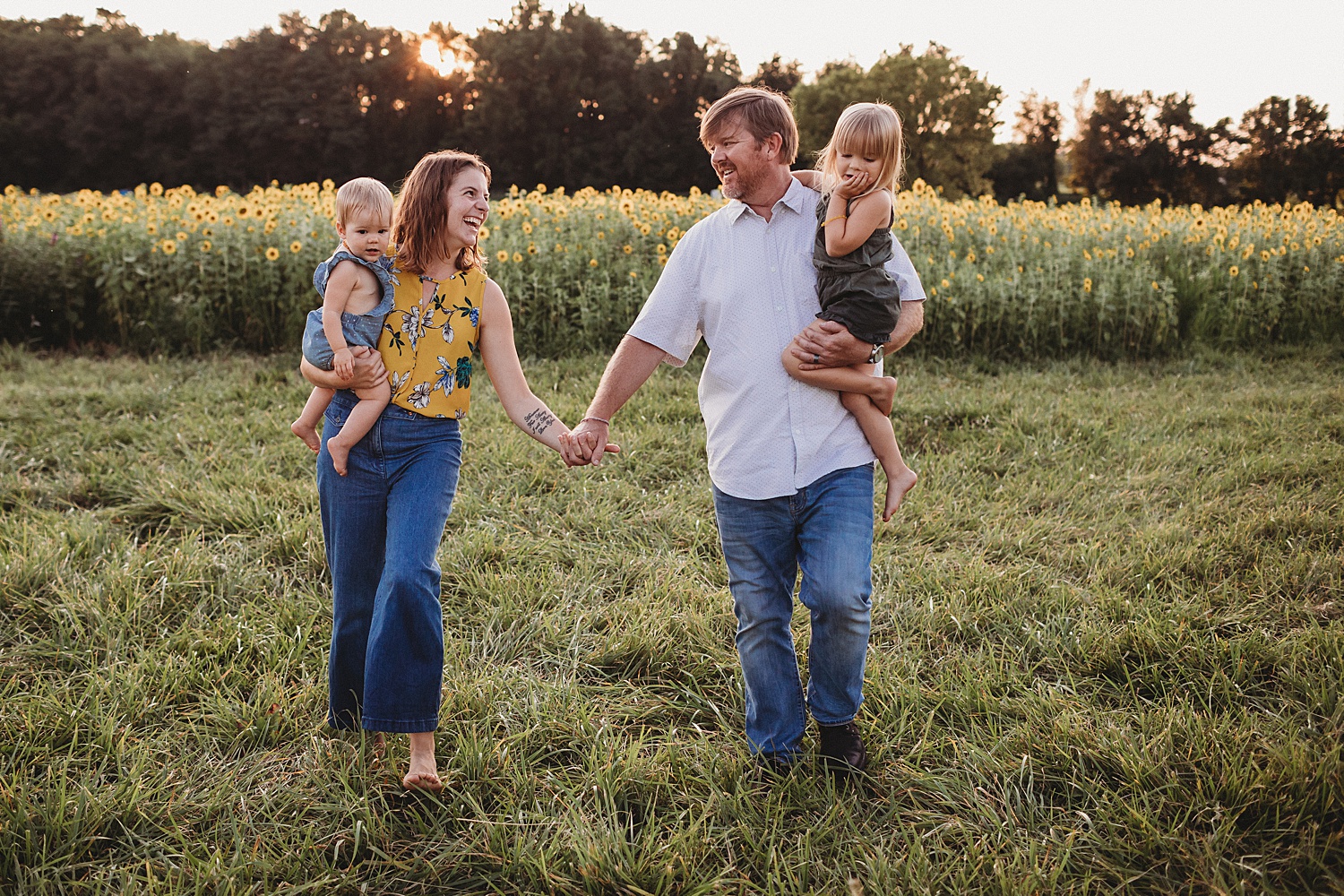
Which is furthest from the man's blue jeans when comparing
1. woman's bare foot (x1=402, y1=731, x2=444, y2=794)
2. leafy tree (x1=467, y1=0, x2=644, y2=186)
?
leafy tree (x1=467, y1=0, x2=644, y2=186)

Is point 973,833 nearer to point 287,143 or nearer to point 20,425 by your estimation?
point 20,425

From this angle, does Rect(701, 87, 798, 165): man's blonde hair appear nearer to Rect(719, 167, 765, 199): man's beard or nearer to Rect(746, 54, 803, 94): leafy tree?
Rect(719, 167, 765, 199): man's beard

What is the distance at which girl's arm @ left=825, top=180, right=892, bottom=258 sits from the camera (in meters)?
2.33

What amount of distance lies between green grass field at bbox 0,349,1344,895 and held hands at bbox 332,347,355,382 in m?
1.07

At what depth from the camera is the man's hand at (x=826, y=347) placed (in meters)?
2.38

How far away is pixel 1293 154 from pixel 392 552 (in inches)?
1858

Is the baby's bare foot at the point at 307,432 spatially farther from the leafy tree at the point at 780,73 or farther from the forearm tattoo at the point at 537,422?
the leafy tree at the point at 780,73

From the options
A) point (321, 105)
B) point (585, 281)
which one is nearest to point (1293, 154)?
point (585, 281)

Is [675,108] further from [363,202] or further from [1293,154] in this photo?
[363,202]

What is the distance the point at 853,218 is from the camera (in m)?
2.33

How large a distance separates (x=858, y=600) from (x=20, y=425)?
553cm

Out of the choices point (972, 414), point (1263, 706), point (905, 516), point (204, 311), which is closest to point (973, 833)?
point (1263, 706)

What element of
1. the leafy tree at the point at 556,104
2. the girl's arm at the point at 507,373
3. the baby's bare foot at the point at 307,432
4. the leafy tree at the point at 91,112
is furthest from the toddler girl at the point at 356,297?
the leafy tree at the point at 91,112

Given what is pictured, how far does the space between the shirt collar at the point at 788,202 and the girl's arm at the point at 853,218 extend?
0.14 meters
